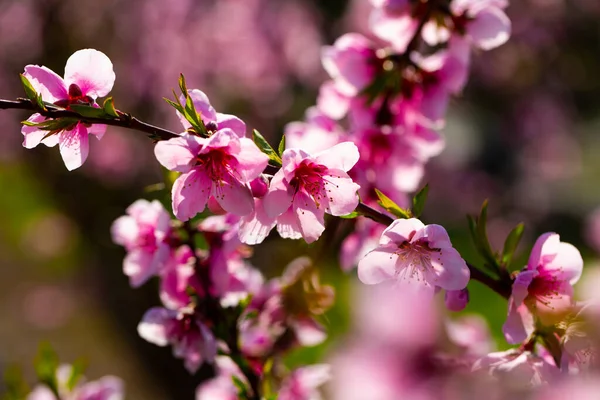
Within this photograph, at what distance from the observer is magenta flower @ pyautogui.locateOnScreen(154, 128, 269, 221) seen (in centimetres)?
72

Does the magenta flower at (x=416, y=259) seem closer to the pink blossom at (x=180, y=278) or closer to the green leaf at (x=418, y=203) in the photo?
the green leaf at (x=418, y=203)

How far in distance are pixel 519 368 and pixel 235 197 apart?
364mm

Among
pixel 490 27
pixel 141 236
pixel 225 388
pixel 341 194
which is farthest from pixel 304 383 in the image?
pixel 490 27

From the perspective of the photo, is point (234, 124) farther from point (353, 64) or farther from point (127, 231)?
point (353, 64)

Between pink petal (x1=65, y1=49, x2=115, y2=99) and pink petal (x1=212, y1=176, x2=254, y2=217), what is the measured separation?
19 centimetres

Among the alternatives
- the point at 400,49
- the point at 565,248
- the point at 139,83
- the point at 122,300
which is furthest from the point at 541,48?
the point at 565,248

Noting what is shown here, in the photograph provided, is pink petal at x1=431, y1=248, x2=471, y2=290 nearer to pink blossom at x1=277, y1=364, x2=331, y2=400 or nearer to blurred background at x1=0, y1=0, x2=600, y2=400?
pink blossom at x1=277, y1=364, x2=331, y2=400

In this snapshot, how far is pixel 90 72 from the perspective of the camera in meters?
0.80

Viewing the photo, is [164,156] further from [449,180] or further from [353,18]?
[449,180]

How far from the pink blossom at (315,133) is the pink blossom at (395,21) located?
0.63 feet

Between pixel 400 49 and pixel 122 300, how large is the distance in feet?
9.13

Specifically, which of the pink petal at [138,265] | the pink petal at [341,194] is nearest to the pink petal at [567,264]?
the pink petal at [341,194]

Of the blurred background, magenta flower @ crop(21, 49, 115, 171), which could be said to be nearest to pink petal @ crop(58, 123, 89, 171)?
magenta flower @ crop(21, 49, 115, 171)

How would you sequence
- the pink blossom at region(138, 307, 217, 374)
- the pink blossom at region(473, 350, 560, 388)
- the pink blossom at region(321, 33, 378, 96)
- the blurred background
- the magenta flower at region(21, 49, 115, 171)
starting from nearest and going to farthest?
the pink blossom at region(473, 350, 560, 388) → the magenta flower at region(21, 49, 115, 171) → the pink blossom at region(138, 307, 217, 374) → the pink blossom at region(321, 33, 378, 96) → the blurred background
